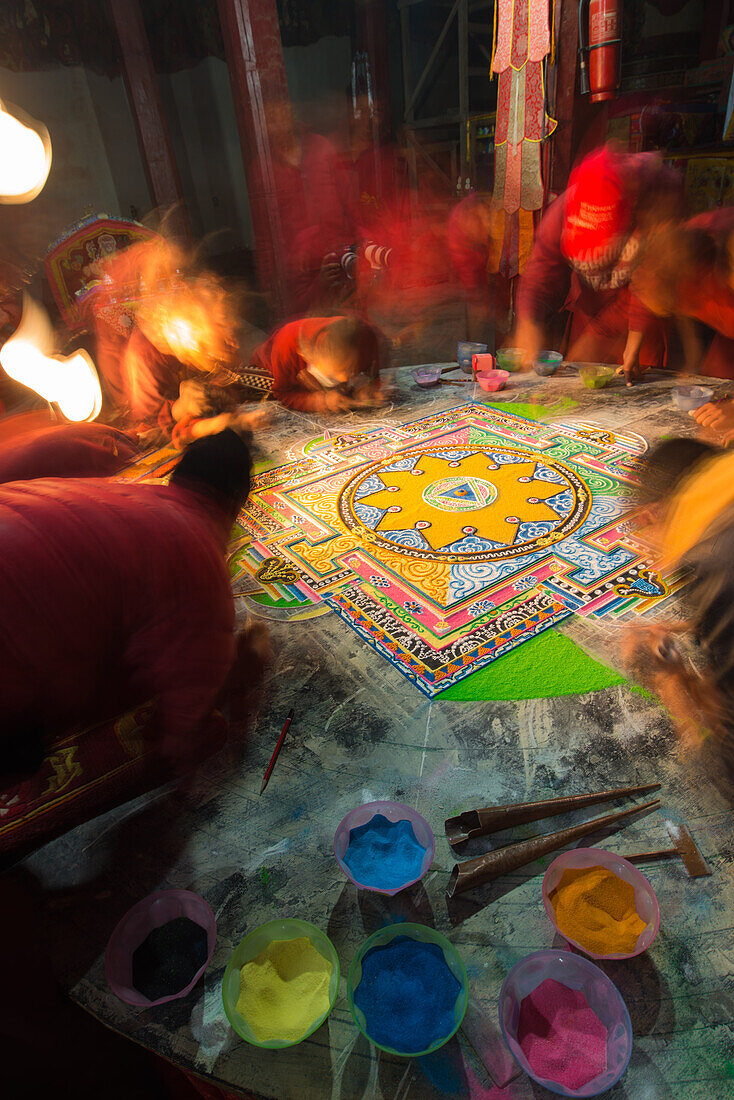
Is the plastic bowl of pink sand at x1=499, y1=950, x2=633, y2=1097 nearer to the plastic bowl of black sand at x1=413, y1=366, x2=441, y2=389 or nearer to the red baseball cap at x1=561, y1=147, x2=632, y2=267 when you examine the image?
the plastic bowl of black sand at x1=413, y1=366, x2=441, y2=389

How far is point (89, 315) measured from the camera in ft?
17.0

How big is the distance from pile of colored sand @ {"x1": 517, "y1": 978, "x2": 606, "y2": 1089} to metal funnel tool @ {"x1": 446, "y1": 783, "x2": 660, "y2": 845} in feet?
1.20

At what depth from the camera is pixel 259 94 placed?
658 cm

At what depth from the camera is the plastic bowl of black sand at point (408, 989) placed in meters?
1.07

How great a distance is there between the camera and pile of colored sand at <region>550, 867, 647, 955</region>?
3.94 feet

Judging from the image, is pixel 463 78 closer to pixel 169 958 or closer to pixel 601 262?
pixel 601 262

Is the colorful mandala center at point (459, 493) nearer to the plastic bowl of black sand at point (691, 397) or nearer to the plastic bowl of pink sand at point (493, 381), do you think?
the plastic bowl of pink sand at point (493, 381)

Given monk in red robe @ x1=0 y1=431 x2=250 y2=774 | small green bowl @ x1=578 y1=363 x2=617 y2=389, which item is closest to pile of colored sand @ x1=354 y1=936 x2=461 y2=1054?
monk in red robe @ x1=0 y1=431 x2=250 y2=774

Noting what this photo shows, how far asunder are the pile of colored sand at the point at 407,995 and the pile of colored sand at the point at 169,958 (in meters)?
0.37

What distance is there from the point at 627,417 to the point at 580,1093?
3.61 m

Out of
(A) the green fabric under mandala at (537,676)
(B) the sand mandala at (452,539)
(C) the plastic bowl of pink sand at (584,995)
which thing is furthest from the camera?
(B) the sand mandala at (452,539)

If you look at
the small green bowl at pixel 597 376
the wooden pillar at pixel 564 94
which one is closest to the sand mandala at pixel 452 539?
the small green bowl at pixel 597 376

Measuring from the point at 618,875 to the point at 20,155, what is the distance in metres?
2.52

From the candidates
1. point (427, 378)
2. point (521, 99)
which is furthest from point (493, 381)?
point (521, 99)
